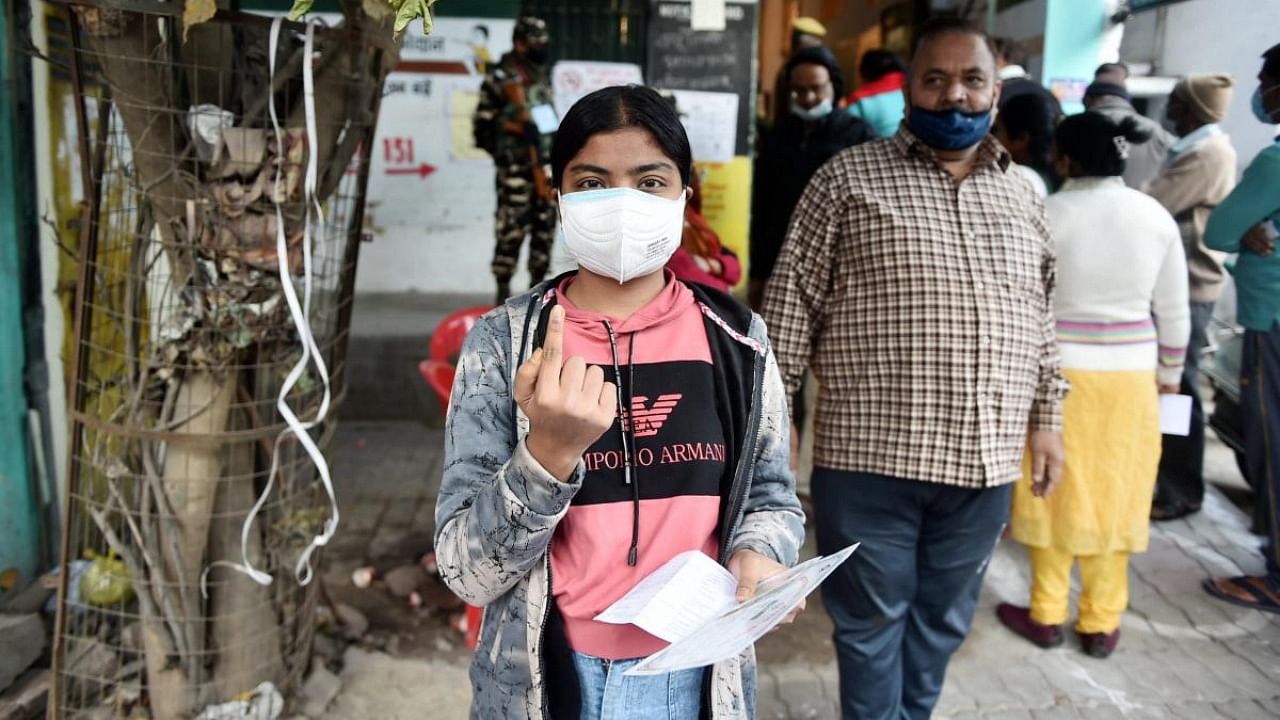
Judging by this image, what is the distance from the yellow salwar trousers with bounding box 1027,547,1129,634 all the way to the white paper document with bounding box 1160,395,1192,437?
19.1 inches

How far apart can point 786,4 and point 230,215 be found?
748cm

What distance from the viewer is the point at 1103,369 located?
10.8 feet

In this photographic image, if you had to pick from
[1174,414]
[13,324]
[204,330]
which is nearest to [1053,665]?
[1174,414]

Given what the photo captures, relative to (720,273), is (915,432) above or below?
below

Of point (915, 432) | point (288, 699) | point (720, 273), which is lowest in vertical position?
point (288, 699)

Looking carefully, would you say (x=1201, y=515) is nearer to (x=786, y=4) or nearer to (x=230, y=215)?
(x=230, y=215)

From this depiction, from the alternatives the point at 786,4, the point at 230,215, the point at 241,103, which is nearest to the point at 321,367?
the point at 230,215

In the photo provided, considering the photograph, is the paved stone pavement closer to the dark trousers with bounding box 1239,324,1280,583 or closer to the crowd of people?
the crowd of people

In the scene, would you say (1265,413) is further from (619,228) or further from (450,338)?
(619,228)

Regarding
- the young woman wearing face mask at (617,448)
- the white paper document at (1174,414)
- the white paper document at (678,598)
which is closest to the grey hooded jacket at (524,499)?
the young woman wearing face mask at (617,448)

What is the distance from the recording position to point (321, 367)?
2.34 metres


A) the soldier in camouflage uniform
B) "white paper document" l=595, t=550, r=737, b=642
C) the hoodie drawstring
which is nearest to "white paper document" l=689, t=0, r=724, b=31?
the soldier in camouflage uniform

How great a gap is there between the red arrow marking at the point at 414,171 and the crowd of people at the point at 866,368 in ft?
5.52

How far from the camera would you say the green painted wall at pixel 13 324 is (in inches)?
120
